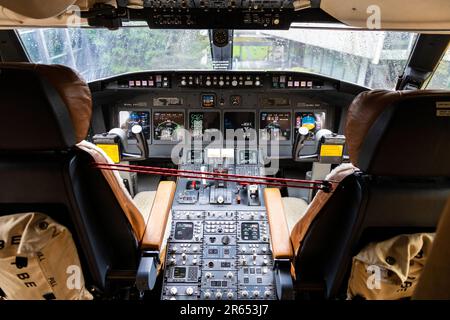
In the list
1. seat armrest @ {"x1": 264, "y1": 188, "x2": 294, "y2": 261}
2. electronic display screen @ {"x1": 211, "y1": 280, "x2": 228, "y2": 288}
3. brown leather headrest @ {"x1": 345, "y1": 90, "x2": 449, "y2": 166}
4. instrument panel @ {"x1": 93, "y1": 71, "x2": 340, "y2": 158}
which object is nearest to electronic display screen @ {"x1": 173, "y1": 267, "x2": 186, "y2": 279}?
electronic display screen @ {"x1": 211, "y1": 280, "x2": 228, "y2": 288}

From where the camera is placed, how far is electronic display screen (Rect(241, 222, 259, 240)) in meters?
2.09

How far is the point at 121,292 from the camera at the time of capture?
1792 millimetres

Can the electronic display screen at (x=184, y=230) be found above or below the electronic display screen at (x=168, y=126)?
below

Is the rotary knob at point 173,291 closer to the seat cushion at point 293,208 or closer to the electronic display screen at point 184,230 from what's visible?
the electronic display screen at point 184,230

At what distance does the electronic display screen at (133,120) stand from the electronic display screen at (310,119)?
129 cm

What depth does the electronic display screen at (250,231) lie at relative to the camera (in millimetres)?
2090

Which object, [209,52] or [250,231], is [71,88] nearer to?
[250,231]

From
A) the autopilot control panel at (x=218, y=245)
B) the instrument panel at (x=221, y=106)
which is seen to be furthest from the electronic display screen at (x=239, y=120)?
the autopilot control panel at (x=218, y=245)

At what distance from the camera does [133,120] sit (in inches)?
118

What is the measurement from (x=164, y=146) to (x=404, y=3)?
6.86 ft

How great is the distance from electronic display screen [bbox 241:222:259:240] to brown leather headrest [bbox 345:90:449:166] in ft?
3.38

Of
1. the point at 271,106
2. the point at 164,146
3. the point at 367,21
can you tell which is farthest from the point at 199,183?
the point at 367,21

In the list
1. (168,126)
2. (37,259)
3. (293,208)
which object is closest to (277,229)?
(293,208)

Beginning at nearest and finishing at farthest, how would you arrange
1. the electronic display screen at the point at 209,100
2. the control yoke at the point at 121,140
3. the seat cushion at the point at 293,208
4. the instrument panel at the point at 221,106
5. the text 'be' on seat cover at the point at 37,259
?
1. the text 'be' on seat cover at the point at 37,259
2. the seat cushion at the point at 293,208
3. the control yoke at the point at 121,140
4. the instrument panel at the point at 221,106
5. the electronic display screen at the point at 209,100
